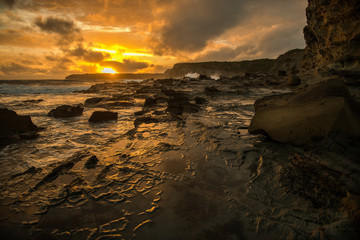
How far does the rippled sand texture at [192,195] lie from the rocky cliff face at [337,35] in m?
2.47

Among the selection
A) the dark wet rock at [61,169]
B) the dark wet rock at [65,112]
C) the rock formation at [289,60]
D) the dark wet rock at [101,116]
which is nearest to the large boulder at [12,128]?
the dark wet rock at [101,116]

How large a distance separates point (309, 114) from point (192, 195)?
255 cm

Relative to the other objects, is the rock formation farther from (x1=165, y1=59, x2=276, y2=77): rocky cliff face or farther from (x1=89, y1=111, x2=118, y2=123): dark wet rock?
(x1=89, y1=111, x2=118, y2=123): dark wet rock

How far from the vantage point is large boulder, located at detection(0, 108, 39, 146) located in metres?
4.28

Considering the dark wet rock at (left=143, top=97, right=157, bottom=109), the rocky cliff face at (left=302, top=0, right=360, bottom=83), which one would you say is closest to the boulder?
the dark wet rock at (left=143, top=97, right=157, bottom=109)

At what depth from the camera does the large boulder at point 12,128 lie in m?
4.28

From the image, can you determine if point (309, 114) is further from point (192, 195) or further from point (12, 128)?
point (12, 128)

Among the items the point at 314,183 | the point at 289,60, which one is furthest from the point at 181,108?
the point at 289,60

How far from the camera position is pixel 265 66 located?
167ft

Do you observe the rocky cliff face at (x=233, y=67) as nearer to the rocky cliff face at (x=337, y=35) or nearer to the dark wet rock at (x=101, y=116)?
the rocky cliff face at (x=337, y=35)

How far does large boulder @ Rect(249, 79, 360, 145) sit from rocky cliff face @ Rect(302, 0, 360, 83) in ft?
4.63

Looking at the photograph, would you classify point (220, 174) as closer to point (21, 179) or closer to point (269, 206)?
point (269, 206)

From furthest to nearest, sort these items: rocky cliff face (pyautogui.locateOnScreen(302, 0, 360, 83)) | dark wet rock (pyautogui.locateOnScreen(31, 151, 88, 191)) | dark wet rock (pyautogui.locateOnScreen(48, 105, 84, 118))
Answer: dark wet rock (pyautogui.locateOnScreen(48, 105, 84, 118)), rocky cliff face (pyautogui.locateOnScreen(302, 0, 360, 83)), dark wet rock (pyautogui.locateOnScreen(31, 151, 88, 191))

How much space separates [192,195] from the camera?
7.73ft
